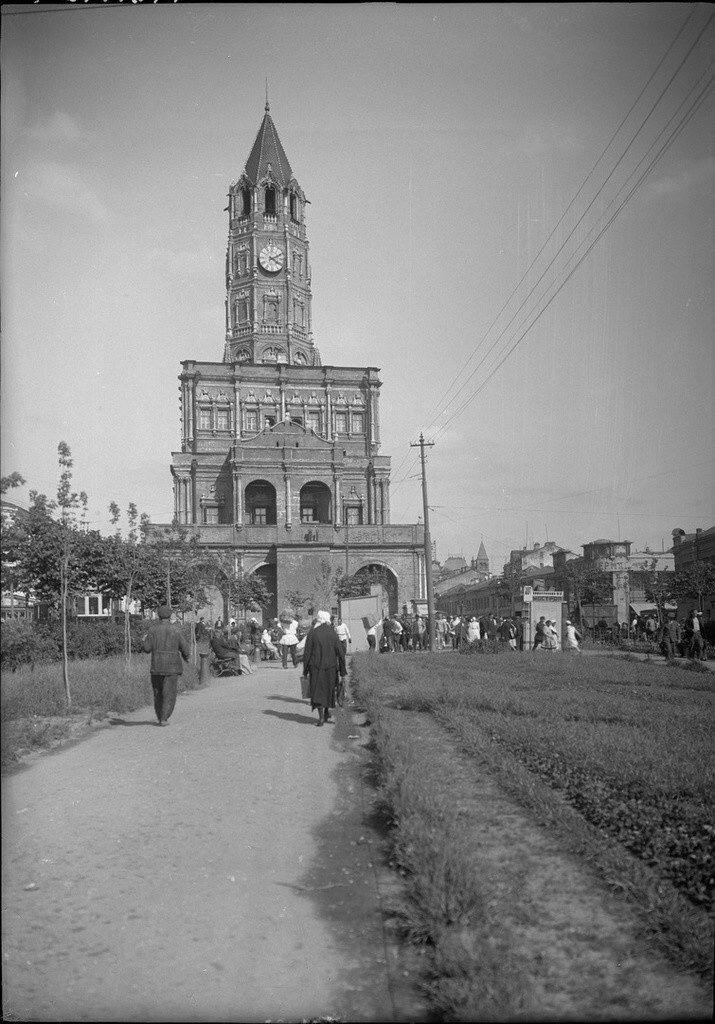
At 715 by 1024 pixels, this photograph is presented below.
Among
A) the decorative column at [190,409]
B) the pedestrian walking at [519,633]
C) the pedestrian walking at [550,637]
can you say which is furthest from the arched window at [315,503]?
the pedestrian walking at [550,637]

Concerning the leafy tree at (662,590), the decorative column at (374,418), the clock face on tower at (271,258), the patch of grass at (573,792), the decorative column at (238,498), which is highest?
the clock face on tower at (271,258)

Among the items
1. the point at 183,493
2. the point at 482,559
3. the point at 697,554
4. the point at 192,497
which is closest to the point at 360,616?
the point at 697,554

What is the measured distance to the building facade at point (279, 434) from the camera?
6041 cm

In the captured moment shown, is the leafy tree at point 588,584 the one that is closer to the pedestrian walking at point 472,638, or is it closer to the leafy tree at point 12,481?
the pedestrian walking at point 472,638

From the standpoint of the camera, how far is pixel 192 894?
4.97 metres

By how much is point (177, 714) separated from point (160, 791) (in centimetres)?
540

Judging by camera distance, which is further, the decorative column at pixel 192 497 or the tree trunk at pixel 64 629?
the decorative column at pixel 192 497

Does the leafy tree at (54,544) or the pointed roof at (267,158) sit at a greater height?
the pointed roof at (267,158)

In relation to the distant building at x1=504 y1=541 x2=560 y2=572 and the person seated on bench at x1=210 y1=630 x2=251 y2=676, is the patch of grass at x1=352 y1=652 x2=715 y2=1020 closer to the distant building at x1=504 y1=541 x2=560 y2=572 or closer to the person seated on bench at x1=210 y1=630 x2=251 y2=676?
the person seated on bench at x1=210 y1=630 x2=251 y2=676

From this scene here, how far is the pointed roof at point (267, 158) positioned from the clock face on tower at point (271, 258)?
574cm

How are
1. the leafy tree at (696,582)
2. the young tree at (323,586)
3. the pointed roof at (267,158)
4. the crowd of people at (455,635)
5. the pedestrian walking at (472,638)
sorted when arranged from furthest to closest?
the pointed roof at (267,158), the young tree at (323,586), the leafy tree at (696,582), the crowd of people at (455,635), the pedestrian walking at (472,638)

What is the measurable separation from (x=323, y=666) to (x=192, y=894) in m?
7.19

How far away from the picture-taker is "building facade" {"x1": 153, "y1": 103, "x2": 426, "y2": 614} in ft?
198

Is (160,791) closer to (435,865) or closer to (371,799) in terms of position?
(371,799)
